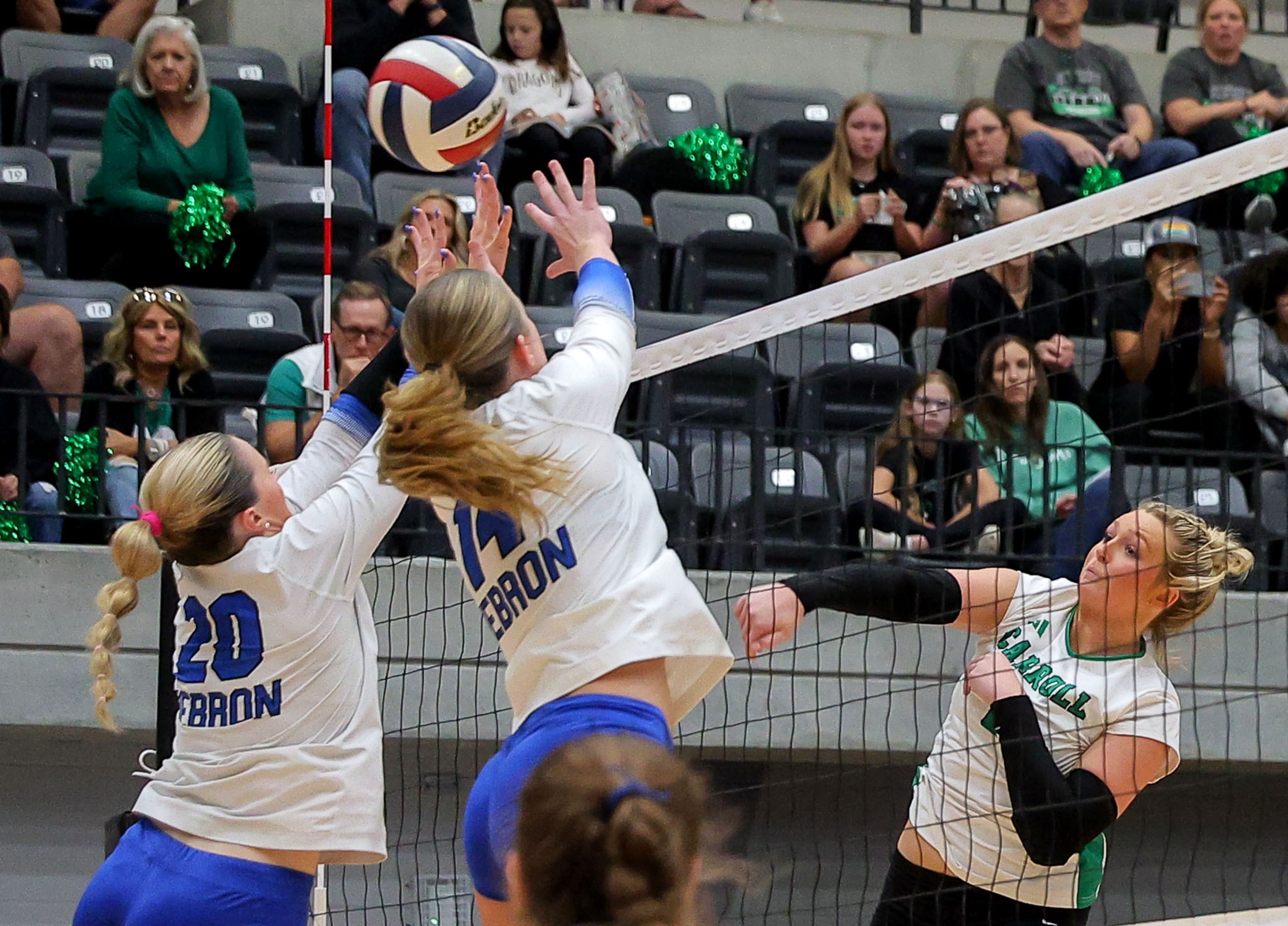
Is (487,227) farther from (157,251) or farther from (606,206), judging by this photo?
(606,206)

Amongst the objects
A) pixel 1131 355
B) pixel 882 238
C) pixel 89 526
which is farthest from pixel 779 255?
pixel 89 526

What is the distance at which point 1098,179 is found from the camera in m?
8.55

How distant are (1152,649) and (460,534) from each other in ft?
4.71

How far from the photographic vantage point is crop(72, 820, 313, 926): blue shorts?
3273 millimetres

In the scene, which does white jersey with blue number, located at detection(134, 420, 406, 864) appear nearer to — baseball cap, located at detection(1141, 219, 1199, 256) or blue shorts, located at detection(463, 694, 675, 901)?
blue shorts, located at detection(463, 694, 675, 901)

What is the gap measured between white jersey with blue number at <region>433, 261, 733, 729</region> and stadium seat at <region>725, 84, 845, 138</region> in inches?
263

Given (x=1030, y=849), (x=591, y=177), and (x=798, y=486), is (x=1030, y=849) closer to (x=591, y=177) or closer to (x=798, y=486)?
(x=591, y=177)

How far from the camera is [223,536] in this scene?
3.34 meters

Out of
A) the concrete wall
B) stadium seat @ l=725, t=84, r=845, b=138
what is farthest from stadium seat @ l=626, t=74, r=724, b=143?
the concrete wall

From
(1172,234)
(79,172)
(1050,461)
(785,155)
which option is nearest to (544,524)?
(1050,461)

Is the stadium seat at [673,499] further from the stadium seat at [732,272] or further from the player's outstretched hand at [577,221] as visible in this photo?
the player's outstretched hand at [577,221]

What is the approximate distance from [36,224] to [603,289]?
192 inches

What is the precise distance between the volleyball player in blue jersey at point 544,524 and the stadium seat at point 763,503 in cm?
243

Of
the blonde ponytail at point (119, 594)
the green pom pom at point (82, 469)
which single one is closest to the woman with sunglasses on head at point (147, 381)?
the green pom pom at point (82, 469)
